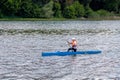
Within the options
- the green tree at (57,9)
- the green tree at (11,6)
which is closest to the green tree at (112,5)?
the green tree at (57,9)

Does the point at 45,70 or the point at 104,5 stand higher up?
the point at 45,70

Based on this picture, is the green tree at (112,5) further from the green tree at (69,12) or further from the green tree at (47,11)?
the green tree at (47,11)

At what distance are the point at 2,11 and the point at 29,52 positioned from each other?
100164 millimetres

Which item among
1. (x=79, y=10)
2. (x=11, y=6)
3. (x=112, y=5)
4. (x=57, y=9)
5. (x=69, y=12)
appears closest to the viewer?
(x=11, y=6)

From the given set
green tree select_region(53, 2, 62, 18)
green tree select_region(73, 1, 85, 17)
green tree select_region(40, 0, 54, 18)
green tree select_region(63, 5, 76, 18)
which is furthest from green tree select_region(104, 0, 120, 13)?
green tree select_region(40, 0, 54, 18)

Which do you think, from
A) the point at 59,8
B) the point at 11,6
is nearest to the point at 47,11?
the point at 59,8

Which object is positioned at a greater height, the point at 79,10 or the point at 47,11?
the point at 47,11

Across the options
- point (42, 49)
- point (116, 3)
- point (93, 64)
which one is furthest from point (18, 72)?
point (116, 3)

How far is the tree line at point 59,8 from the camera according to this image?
150 meters

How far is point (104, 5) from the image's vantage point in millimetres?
185750

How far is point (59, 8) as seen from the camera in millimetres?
160125

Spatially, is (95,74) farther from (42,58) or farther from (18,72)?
(42,58)

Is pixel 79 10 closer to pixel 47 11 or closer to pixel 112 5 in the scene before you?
pixel 47 11

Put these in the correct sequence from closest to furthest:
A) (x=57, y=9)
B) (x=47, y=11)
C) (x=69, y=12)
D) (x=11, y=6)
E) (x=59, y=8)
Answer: (x=11, y=6), (x=47, y=11), (x=57, y=9), (x=59, y=8), (x=69, y=12)
